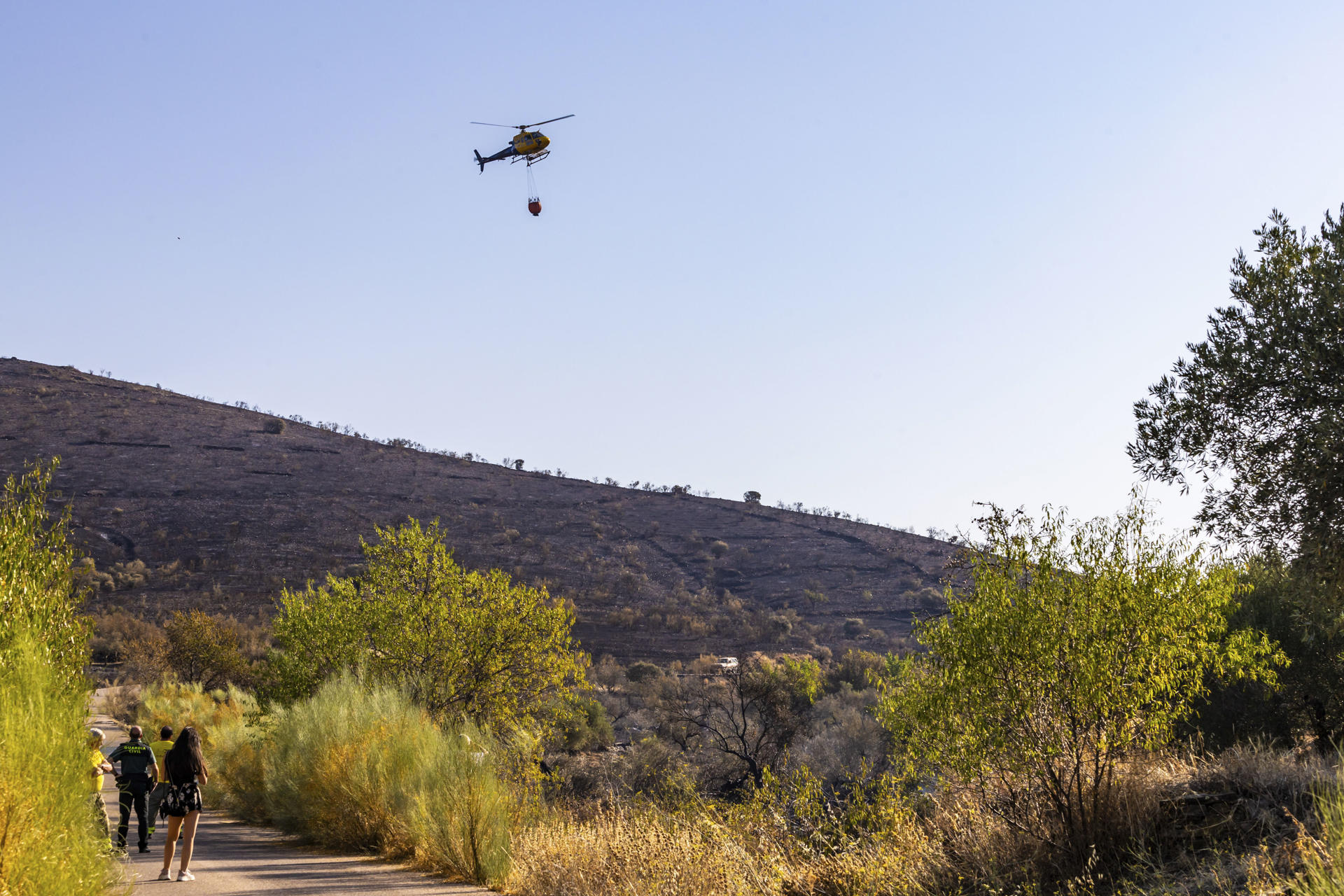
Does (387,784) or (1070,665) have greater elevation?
(1070,665)

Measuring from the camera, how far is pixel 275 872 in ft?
39.9

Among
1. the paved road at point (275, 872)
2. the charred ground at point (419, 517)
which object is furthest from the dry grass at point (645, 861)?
the charred ground at point (419, 517)

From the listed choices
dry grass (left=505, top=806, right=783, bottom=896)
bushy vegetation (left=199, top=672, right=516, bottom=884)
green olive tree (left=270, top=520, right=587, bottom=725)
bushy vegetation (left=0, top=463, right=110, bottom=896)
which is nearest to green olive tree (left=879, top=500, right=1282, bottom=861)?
dry grass (left=505, top=806, right=783, bottom=896)

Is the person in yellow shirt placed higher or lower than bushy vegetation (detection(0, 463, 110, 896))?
lower

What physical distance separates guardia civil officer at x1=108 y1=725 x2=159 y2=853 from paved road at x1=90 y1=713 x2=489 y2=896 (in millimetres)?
388

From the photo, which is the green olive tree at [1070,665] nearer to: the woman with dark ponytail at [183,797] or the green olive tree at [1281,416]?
the green olive tree at [1281,416]

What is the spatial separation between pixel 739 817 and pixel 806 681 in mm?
26805

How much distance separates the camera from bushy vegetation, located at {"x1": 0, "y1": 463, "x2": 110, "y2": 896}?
592cm

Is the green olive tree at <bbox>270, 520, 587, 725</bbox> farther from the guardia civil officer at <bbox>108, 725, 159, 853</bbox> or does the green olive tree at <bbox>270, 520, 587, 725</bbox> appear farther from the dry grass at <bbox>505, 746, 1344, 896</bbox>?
the dry grass at <bbox>505, 746, 1344, 896</bbox>

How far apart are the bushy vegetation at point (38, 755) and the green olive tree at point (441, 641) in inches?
413

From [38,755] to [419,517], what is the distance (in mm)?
67362

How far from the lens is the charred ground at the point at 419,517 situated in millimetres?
58812

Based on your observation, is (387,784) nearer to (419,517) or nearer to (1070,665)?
(1070,665)

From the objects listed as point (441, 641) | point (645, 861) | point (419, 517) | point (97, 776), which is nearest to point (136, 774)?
point (97, 776)
